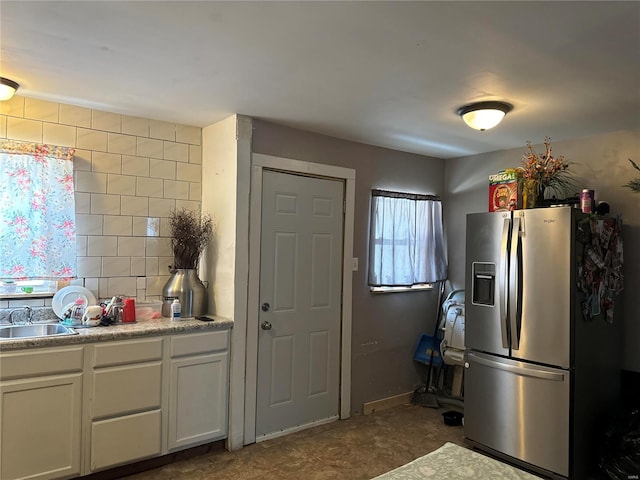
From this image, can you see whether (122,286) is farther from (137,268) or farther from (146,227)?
(146,227)

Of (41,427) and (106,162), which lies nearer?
(41,427)

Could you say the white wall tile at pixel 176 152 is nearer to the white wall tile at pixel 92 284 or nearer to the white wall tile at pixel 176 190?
the white wall tile at pixel 176 190

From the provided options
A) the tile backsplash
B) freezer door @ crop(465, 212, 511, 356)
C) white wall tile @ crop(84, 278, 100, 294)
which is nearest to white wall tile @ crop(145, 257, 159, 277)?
the tile backsplash

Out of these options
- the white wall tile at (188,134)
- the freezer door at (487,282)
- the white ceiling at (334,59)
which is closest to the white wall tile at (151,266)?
the white wall tile at (188,134)

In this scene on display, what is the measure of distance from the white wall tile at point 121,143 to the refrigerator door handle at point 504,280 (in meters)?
2.66

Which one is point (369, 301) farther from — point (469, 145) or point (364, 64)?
point (364, 64)

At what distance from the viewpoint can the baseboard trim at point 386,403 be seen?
13.3 feet

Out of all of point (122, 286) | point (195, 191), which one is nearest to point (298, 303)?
point (195, 191)

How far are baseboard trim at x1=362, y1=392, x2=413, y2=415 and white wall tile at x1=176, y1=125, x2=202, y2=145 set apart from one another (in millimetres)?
2620

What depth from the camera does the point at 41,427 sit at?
254 centimetres

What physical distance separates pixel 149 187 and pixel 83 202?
0.45 m

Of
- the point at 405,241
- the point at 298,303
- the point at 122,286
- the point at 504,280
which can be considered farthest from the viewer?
the point at 405,241

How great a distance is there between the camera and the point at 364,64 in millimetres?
2289

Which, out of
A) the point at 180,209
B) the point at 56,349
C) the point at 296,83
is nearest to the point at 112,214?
the point at 180,209
